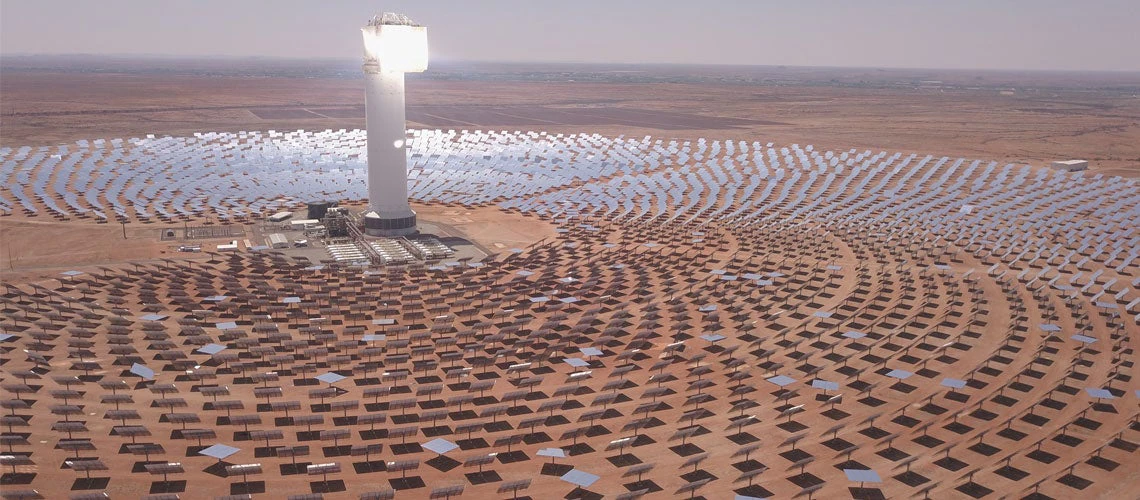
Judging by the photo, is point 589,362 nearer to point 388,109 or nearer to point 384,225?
point 384,225

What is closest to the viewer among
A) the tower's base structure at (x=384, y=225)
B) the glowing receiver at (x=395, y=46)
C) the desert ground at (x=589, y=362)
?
the desert ground at (x=589, y=362)

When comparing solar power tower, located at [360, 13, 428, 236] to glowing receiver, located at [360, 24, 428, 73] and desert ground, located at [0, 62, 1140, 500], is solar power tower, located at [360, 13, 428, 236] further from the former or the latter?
desert ground, located at [0, 62, 1140, 500]

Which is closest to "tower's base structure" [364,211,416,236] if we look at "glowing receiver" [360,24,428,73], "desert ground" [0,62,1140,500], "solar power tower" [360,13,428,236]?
"solar power tower" [360,13,428,236]

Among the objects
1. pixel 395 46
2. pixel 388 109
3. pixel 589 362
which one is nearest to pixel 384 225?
pixel 388 109

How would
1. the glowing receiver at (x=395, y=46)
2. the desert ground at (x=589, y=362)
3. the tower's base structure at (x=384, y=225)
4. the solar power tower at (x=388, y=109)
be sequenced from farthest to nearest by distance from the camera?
1. the tower's base structure at (x=384, y=225)
2. the solar power tower at (x=388, y=109)
3. the glowing receiver at (x=395, y=46)
4. the desert ground at (x=589, y=362)

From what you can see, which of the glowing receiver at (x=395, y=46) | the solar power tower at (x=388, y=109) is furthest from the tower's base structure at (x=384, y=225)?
the glowing receiver at (x=395, y=46)

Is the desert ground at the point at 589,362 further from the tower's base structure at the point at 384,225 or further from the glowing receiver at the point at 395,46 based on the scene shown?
the glowing receiver at the point at 395,46

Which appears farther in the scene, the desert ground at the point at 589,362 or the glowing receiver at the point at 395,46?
the glowing receiver at the point at 395,46
